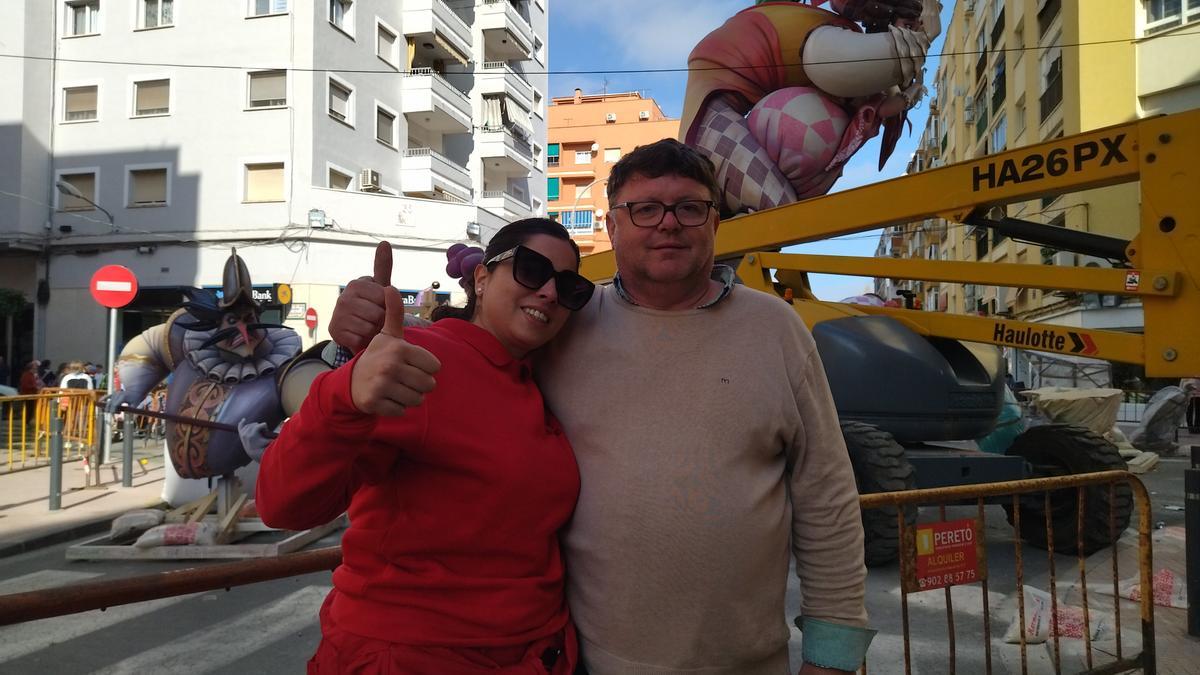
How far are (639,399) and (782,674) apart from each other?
662mm

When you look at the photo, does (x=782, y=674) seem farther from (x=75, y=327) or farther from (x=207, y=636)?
(x=75, y=327)

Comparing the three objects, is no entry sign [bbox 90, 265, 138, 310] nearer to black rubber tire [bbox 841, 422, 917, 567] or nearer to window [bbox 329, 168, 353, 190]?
black rubber tire [bbox 841, 422, 917, 567]

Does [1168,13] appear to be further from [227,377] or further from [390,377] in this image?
[390,377]

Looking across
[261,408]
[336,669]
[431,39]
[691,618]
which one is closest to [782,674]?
[691,618]

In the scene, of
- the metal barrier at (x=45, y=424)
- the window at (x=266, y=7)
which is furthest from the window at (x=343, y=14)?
the metal barrier at (x=45, y=424)

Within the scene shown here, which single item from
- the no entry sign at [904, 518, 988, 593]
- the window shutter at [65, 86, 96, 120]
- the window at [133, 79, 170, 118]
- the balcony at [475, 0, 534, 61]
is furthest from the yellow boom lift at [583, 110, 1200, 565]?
the balcony at [475, 0, 534, 61]

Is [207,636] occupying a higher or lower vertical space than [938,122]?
lower

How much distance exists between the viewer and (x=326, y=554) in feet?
7.02

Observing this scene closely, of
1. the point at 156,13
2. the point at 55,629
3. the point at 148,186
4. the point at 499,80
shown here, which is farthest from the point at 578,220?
the point at 55,629

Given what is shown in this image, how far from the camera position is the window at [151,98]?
817 inches

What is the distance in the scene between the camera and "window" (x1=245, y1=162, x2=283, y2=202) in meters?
19.8

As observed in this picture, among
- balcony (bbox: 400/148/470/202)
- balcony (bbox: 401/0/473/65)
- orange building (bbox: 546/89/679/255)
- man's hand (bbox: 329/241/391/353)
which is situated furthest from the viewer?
orange building (bbox: 546/89/679/255)

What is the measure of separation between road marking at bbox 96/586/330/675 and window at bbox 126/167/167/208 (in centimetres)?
1891

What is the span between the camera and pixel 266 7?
20.3 m
